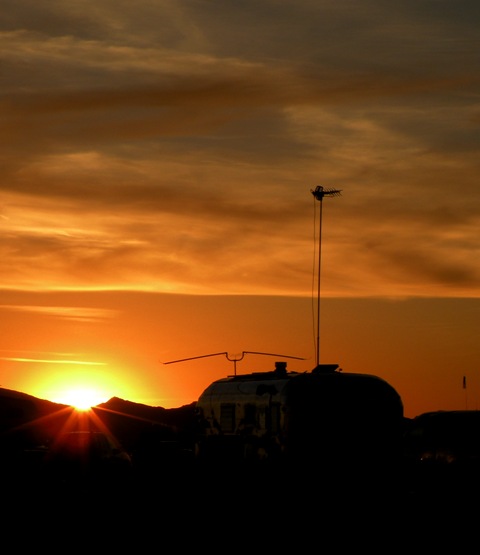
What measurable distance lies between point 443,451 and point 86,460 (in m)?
8.45

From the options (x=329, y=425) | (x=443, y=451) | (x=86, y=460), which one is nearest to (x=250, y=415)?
(x=329, y=425)

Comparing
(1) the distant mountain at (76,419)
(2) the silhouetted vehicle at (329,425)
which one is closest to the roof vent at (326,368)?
(2) the silhouetted vehicle at (329,425)

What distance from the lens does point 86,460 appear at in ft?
87.9

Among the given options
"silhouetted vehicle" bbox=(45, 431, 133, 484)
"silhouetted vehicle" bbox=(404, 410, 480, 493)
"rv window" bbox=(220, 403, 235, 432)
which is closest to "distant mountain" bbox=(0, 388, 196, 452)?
"rv window" bbox=(220, 403, 235, 432)

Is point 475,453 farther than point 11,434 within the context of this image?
No

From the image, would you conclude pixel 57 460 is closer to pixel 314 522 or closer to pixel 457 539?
pixel 314 522

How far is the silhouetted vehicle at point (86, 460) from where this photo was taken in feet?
87.6

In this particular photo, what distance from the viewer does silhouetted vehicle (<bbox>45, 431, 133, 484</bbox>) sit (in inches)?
1051

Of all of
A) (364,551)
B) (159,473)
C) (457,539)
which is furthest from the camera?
(159,473)

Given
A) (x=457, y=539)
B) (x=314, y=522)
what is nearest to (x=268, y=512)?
(x=314, y=522)

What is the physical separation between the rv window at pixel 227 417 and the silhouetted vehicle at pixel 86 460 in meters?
2.85

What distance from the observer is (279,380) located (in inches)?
1045

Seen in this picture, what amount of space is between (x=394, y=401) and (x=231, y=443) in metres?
4.66

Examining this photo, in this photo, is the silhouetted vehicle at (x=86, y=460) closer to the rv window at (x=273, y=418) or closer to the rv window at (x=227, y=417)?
the rv window at (x=227, y=417)
